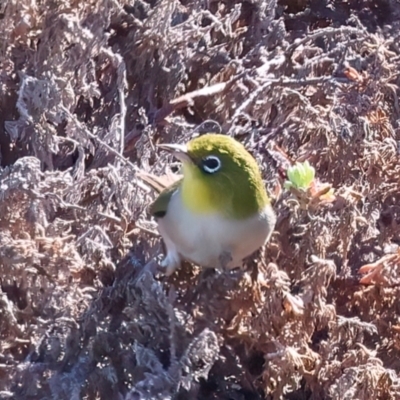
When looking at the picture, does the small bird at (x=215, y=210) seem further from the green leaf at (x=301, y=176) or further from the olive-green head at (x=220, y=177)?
the green leaf at (x=301, y=176)

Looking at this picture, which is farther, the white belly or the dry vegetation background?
the white belly

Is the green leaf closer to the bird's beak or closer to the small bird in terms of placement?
the small bird

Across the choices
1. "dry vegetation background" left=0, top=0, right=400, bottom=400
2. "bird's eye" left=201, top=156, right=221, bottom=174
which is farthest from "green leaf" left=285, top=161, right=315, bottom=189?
"bird's eye" left=201, top=156, right=221, bottom=174

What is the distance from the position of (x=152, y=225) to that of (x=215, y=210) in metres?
0.25

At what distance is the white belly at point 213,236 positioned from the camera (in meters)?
2.35

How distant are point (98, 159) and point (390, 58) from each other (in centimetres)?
127

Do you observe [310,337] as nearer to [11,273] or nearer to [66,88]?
[11,273]

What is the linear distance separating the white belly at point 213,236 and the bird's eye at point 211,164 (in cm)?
14

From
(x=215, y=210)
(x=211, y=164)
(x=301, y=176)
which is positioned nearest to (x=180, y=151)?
(x=211, y=164)

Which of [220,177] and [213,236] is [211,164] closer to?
[220,177]

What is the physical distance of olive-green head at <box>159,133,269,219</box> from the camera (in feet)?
7.72

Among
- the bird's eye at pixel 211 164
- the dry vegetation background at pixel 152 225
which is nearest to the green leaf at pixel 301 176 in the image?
the dry vegetation background at pixel 152 225

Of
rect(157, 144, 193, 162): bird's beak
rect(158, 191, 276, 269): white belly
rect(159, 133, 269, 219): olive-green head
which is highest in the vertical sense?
rect(157, 144, 193, 162): bird's beak

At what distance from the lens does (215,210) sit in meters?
2.39
